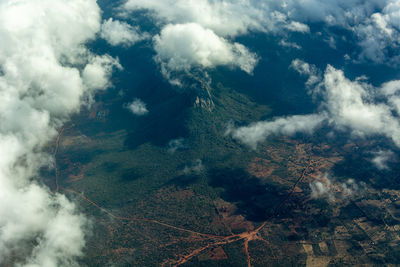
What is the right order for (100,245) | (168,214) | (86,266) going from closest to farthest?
1. (86,266)
2. (100,245)
3. (168,214)

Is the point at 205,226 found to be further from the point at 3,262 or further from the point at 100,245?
the point at 3,262

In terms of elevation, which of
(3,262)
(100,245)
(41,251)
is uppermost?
(100,245)

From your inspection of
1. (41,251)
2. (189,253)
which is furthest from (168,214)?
(41,251)

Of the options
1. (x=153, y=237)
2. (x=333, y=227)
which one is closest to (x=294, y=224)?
(x=333, y=227)

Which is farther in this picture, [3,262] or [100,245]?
[100,245]

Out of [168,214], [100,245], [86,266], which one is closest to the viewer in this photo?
[86,266]

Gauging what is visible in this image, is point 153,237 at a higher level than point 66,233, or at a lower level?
higher

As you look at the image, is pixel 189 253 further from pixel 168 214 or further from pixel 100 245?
pixel 100 245

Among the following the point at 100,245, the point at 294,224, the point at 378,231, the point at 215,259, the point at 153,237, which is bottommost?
Answer: the point at 100,245
